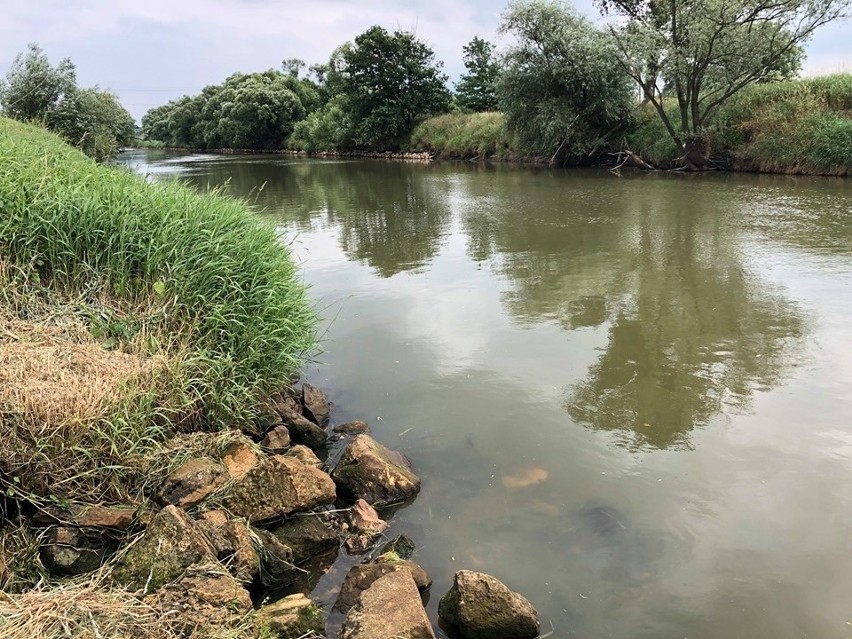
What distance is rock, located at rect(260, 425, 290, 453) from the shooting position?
4957 millimetres

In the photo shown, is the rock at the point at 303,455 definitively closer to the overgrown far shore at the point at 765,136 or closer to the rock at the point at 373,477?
the rock at the point at 373,477

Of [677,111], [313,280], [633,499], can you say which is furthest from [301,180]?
[633,499]

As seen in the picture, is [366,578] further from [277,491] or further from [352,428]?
[352,428]

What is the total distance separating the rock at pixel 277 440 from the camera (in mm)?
4957

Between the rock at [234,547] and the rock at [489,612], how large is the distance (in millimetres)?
1172

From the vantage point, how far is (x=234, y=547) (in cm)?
354

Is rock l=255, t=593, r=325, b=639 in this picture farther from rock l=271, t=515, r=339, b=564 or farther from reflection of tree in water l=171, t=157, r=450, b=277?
reflection of tree in water l=171, t=157, r=450, b=277

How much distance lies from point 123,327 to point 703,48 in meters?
23.4

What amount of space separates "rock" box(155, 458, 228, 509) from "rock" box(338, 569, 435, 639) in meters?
1.31

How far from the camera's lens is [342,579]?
383 centimetres

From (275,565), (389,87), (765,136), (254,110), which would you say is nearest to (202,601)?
(275,565)

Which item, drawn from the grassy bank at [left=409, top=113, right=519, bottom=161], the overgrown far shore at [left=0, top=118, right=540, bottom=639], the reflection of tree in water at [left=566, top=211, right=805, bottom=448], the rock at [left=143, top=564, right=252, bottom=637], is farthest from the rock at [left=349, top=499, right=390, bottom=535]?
the grassy bank at [left=409, top=113, right=519, bottom=161]

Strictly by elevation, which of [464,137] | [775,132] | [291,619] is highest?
[464,137]

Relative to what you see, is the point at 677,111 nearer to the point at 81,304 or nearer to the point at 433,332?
the point at 433,332
